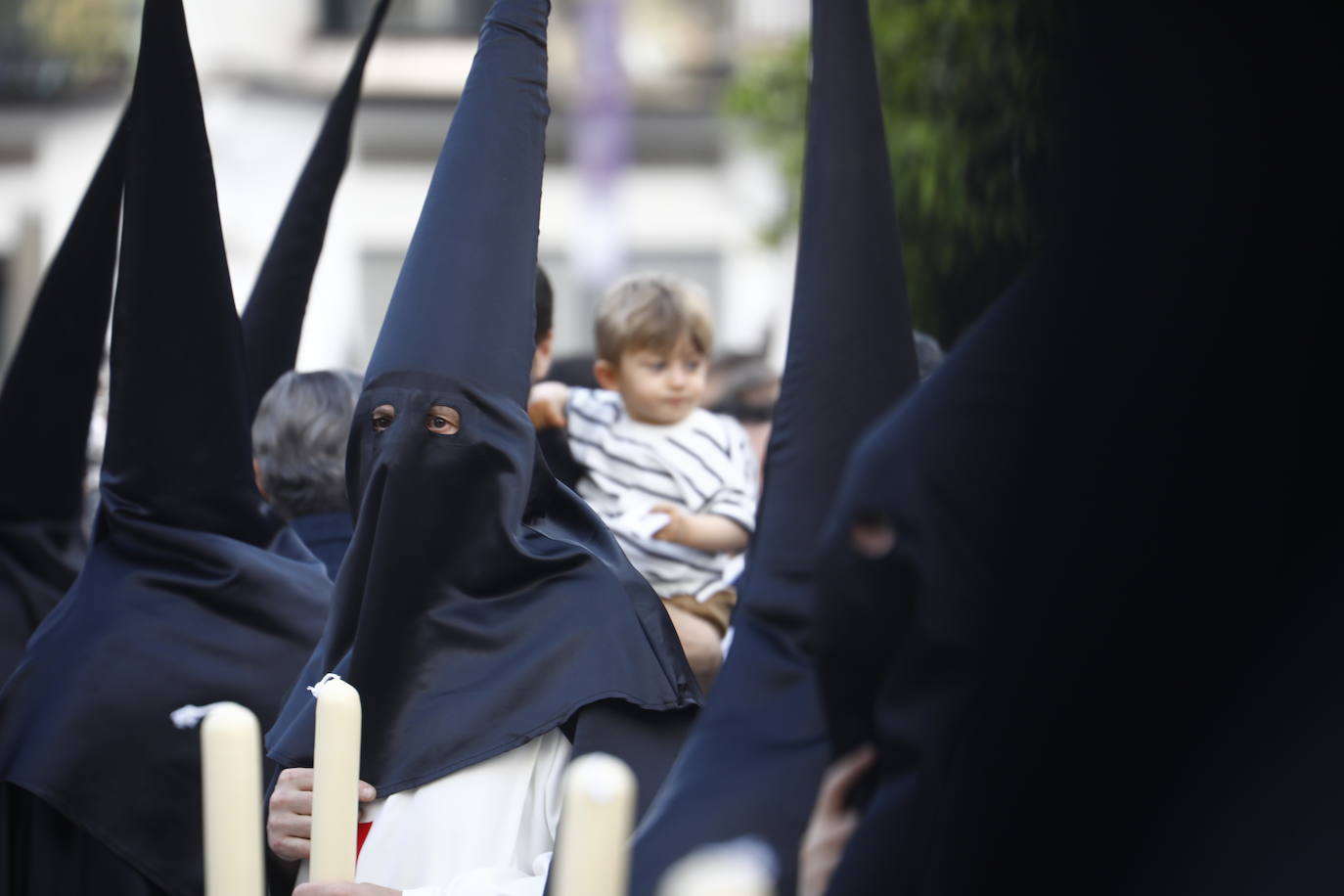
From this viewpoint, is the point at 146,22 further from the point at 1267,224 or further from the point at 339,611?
the point at 1267,224

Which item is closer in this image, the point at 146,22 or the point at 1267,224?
the point at 1267,224

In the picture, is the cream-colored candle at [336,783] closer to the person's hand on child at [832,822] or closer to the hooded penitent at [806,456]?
the hooded penitent at [806,456]

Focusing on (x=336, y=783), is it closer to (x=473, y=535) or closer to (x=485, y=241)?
(x=473, y=535)

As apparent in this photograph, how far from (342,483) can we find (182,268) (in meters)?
0.62

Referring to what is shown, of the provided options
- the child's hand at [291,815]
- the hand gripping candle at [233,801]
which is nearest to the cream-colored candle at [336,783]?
the hand gripping candle at [233,801]

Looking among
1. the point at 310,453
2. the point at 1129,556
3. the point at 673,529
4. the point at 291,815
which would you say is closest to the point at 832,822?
the point at 1129,556

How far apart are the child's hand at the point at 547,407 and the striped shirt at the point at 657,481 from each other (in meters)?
0.06

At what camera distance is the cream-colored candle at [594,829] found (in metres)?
1.02

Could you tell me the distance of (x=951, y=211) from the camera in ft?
7.03

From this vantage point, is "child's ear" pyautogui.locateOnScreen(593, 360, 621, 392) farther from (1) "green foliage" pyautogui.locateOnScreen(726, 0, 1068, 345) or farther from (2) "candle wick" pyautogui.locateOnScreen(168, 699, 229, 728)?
(2) "candle wick" pyautogui.locateOnScreen(168, 699, 229, 728)

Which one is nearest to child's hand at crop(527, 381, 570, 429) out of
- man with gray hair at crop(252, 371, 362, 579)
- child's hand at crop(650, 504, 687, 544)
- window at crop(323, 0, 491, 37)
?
child's hand at crop(650, 504, 687, 544)

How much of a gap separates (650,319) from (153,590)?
1.44m

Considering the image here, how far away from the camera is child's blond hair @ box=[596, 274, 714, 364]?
156 inches

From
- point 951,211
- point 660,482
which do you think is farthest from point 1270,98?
point 660,482
